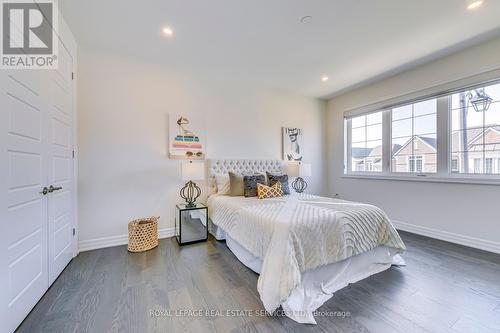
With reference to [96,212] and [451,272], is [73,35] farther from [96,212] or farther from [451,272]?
[451,272]

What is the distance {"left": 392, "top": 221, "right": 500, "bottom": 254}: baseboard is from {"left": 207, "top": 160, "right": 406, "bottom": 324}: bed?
1.33m

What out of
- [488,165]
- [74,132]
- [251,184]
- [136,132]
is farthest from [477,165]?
[74,132]

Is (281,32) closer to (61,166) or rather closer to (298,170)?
(298,170)

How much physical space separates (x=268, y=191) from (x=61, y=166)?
257 centimetres

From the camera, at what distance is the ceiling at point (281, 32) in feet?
6.73

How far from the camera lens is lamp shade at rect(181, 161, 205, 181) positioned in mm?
2920

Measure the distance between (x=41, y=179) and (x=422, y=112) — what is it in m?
5.14

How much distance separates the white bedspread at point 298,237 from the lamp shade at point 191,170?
0.90 metres

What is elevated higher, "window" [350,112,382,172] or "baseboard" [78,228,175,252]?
"window" [350,112,382,172]

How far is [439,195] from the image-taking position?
3.09 metres

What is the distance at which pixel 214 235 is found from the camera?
10.6 feet

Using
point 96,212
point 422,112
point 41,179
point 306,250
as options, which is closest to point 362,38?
point 422,112

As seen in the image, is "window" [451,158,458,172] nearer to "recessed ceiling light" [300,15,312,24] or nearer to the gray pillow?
"recessed ceiling light" [300,15,312,24]

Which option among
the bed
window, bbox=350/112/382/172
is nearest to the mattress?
the bed
